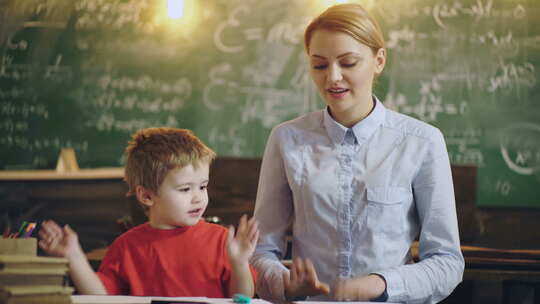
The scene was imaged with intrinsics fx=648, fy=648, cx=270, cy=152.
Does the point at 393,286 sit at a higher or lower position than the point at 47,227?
lower

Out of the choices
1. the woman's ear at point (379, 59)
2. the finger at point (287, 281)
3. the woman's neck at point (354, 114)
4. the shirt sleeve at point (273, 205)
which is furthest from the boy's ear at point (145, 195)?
the woman's ear at point (379, 59)

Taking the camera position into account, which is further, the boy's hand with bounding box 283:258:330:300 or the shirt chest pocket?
the shirt chest pocket

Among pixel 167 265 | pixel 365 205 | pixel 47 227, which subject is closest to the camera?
pixel 47 227

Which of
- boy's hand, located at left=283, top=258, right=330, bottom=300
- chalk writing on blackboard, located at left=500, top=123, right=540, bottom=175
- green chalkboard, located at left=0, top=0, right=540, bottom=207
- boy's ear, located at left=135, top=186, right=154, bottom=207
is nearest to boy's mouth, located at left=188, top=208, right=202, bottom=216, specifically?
boy's ear, located at left=135, top=186, right=154, bottom=207

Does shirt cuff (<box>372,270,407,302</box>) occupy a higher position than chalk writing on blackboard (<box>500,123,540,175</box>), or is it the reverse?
chalk writing on blackboard (<box>500,123,540,175</box>)

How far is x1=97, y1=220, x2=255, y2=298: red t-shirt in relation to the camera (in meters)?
1.60

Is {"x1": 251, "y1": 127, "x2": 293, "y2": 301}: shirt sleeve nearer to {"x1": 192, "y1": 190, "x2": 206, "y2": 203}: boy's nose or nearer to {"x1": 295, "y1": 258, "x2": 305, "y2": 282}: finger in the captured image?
{"x1": 192, "y1": 190, "x2": 206, "y2": 203}: boy's nose

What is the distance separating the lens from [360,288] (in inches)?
59.8

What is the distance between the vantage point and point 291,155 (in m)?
1.79

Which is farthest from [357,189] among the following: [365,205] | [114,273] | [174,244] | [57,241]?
[57,241]

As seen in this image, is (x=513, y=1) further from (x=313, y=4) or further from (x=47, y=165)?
(x=47, y=165)

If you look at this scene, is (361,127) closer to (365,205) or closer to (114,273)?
(365,205)

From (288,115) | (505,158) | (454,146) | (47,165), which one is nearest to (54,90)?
(47,165)

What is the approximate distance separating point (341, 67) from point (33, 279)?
2.98 feet
